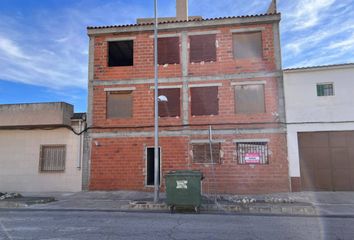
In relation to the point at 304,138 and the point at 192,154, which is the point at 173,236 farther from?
the point at 304,138

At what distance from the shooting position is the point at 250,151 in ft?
52.0

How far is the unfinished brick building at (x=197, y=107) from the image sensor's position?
1582 centimetres

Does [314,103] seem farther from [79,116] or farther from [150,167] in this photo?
[79,116]

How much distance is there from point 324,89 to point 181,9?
973 cm

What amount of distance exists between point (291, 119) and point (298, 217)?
687cm

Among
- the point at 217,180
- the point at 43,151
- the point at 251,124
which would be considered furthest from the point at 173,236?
the point at 43,151

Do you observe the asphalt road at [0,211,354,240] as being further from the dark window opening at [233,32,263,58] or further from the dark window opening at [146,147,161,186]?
the dark window opening at [233,32,263,58]

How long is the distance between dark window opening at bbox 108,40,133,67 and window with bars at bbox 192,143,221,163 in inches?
244

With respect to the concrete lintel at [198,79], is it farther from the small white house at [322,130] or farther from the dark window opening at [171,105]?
the small white house at [322,130]

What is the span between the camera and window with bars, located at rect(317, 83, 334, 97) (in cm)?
1562

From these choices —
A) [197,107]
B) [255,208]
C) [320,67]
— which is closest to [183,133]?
[197,107]

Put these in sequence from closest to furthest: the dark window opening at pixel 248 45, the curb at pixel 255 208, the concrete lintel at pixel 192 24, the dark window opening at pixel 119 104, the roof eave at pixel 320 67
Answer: the curb at pixel 255 208 < the roof eave at pixel 320 67 < the concrete lintel at pixel 192 24 < the dark window opening at pixel 248 45 < the dark window opening at pixel 119 104

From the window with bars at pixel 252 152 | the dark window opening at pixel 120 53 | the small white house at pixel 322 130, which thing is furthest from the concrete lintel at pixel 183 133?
the dark window opening at pixel 120 53

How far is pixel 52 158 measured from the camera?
17.4 meters
